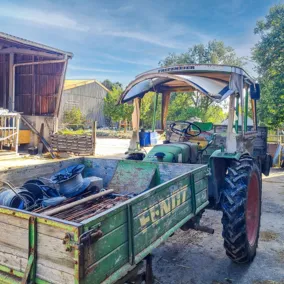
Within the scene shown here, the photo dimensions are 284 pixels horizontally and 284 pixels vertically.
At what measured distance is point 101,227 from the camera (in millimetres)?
1886

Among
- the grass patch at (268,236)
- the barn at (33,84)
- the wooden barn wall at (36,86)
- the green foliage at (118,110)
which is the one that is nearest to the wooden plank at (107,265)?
the grass patch at (268,236)

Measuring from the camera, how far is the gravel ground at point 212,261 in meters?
3.48

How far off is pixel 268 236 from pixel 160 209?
2.90 metres

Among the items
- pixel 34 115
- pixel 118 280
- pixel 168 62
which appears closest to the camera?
pixel 118 280

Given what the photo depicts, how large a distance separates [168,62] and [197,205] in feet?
106

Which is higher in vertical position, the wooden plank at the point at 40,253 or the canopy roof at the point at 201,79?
the canopy roof at the point at 201,79

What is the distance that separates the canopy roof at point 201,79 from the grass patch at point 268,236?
7.26 ft

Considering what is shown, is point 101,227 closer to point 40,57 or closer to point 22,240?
point 22,240

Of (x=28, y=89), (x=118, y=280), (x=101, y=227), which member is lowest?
(x=118, y=280)

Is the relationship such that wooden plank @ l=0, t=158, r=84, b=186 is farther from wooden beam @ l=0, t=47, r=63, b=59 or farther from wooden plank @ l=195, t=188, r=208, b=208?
wooden beam @ l=0, t=47, r=63, b=59

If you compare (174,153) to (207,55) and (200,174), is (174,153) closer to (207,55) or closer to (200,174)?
(200,174)

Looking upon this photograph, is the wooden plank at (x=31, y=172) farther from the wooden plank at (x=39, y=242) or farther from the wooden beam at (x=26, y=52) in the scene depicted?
the wooden beam at (x=26, y=52)

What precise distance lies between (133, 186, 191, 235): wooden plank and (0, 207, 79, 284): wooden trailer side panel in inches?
23.4

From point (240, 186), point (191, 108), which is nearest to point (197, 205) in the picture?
point (240, 186)
